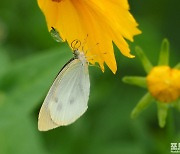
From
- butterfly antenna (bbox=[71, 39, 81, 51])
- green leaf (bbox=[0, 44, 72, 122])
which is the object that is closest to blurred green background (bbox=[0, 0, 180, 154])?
green leaf (bbox=[0, 44, 72, 122])

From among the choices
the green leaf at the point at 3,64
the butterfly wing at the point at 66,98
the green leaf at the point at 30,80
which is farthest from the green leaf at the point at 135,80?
the green leaf at the point at 3,64

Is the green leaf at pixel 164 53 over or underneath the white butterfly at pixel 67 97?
underneath

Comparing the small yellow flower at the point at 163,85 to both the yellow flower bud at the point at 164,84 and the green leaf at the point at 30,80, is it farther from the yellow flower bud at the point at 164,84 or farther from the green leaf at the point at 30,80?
the green leaf at the point at 30,80

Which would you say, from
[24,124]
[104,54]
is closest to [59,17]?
[104,54]

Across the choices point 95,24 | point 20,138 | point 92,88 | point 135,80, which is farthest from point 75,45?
point 92,88

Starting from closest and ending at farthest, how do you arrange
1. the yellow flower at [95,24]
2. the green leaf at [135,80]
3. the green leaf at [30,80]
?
the yellow flower at [95,24], the green leaf at [135,80], the green leaf at [30,80]

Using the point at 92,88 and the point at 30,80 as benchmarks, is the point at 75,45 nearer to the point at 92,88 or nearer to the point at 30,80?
the point at 30,80
